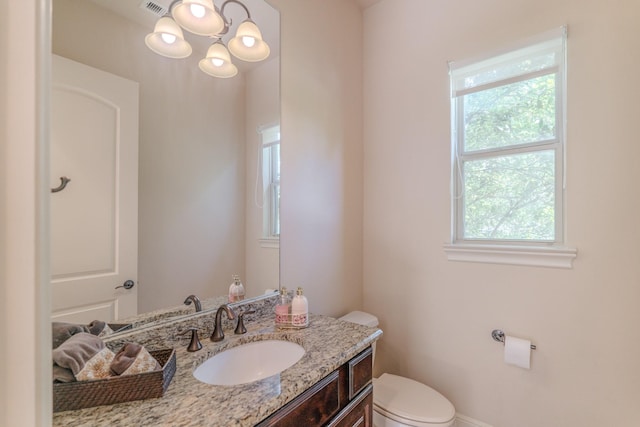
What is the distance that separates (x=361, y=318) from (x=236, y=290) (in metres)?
0.91

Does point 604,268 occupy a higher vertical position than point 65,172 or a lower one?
lower

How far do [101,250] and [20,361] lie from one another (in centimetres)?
60

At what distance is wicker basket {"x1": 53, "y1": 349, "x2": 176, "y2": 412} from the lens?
0.71 m

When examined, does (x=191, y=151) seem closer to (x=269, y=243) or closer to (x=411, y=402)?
(x=269, y=243)

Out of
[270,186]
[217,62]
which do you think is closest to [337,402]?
[270,186]

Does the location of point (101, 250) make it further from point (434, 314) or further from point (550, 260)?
point (550, 260)

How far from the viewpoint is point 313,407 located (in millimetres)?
908

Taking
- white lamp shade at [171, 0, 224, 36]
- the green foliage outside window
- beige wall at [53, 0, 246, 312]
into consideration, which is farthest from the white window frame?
the green foliage outside window

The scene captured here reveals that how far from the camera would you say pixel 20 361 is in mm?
444

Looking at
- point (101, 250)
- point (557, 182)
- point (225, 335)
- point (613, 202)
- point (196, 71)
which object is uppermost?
point (196, 71)

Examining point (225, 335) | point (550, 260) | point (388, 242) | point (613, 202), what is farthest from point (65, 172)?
point (613, 202)

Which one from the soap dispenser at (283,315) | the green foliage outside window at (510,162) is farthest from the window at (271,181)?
the green foliage outside window at (510,162)

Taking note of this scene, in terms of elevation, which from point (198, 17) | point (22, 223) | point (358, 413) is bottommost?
point (358, 413)

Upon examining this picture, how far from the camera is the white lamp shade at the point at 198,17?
1143mm
